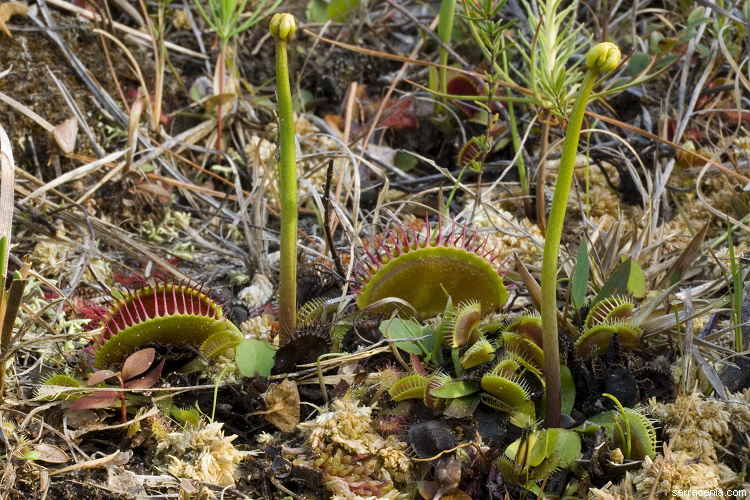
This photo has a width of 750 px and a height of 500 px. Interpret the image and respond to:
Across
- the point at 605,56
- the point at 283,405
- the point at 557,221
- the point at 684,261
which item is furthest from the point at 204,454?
the point at 684,261

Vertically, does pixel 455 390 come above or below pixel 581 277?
below

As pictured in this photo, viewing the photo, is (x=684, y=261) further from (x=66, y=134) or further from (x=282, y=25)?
(x=66, y=134)

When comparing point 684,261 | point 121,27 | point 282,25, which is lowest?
point 684,261

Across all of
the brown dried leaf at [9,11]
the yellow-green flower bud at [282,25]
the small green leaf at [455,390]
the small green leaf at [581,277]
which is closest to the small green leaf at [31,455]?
the small green leaf at [455,390]

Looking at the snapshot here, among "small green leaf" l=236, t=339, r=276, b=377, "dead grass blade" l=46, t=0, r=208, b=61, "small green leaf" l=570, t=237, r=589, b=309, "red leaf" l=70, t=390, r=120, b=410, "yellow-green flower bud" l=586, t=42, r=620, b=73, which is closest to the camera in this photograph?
"yellow-green flower bud" l=586, t=42, r=620, b=73

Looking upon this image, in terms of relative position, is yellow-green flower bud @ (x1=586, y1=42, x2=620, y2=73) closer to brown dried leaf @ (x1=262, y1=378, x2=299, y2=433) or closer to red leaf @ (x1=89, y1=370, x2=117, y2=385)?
brown dried leaf @ (x1=262, y1=378, x2=299, y2=433)

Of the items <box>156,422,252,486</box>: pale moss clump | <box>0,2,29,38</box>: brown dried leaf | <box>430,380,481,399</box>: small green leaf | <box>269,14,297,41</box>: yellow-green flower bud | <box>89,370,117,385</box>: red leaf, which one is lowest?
<box>156,422,252,486</box>: pale moss clump

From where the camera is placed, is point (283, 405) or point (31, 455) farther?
point (283, 405)

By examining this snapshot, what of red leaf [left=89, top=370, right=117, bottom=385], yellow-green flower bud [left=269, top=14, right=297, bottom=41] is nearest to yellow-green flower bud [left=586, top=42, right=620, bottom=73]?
yellow-green flower bud [left=269, top=14, right=297, bottom=41]
